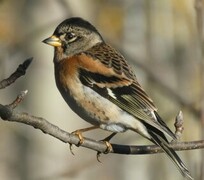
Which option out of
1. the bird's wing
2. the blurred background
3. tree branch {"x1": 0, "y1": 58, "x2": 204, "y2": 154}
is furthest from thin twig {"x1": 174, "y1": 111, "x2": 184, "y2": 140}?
the blurred background

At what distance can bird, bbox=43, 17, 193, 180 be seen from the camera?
511 cm

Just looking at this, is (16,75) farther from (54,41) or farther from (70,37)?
(70,37)

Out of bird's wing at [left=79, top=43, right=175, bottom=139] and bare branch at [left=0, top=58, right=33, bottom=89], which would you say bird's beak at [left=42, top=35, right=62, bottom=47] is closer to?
bird's wing at [left=79, top=43, right=175, bottom=139]

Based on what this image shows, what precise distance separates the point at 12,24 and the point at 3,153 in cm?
155

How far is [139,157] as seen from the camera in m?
10.8

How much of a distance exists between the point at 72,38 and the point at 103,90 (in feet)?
2.15

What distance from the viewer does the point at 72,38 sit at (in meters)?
5.84

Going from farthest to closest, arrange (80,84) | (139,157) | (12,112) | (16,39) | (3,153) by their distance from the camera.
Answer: (139,157) → (3,153) → (16,39) → (80,84) → (12,112)

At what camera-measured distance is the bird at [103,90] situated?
5113 mm

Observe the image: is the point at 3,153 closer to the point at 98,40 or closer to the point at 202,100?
the point at 98,40

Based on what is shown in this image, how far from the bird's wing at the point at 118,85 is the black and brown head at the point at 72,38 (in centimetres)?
15

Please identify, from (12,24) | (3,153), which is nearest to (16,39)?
(12,24)

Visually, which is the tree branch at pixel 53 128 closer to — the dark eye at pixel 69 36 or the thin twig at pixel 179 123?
the thin twig at pixel 179 123

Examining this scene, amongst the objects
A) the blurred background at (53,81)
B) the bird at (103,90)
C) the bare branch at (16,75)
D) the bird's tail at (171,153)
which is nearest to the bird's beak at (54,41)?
the bird at (103,90)
